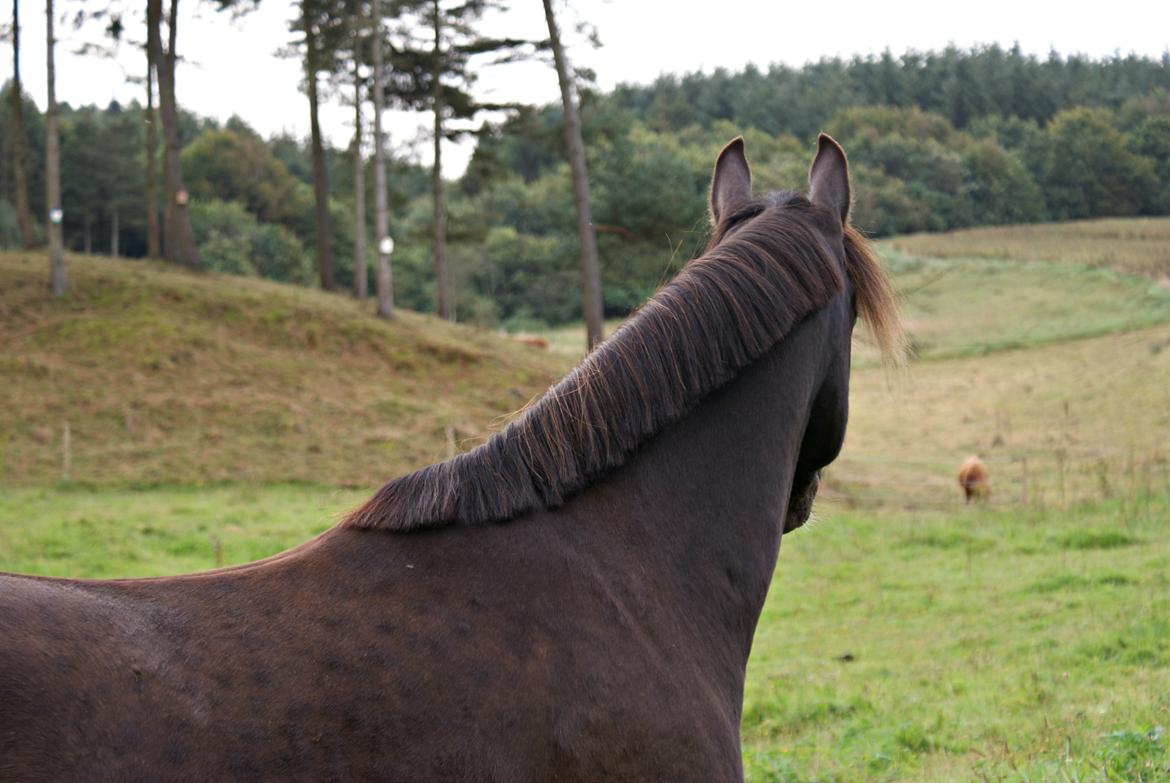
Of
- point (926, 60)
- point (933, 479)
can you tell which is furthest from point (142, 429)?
point (926, 60)

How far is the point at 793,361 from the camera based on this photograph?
2846mm

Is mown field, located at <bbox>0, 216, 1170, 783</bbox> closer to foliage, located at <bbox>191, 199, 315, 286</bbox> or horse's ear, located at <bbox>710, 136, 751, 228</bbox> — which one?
horse's ear, located at <bbox>710, 136, 751, 228</bbox>

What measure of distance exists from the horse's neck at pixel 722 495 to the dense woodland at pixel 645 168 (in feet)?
1.91

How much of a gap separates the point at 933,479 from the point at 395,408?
11653mm

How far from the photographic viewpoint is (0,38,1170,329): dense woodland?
2388 centimetres

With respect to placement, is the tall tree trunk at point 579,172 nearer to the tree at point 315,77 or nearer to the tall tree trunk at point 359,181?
the tree at point 315,77

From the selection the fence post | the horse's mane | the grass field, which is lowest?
the fence post

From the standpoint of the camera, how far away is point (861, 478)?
20.5m

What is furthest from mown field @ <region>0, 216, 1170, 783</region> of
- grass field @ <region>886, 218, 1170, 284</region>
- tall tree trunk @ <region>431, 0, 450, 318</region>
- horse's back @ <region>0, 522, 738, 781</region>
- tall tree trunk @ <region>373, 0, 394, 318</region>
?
tall tree trunk @ <region>431, 0, 450, 318</region>

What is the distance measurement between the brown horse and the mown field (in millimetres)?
602

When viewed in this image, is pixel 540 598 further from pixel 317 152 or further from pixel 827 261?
pixel 317 152

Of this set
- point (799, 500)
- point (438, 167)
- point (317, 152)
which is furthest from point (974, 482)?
point (317, 152)

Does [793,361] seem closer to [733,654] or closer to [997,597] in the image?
[733,654]

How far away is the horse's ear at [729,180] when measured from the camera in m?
3.30
